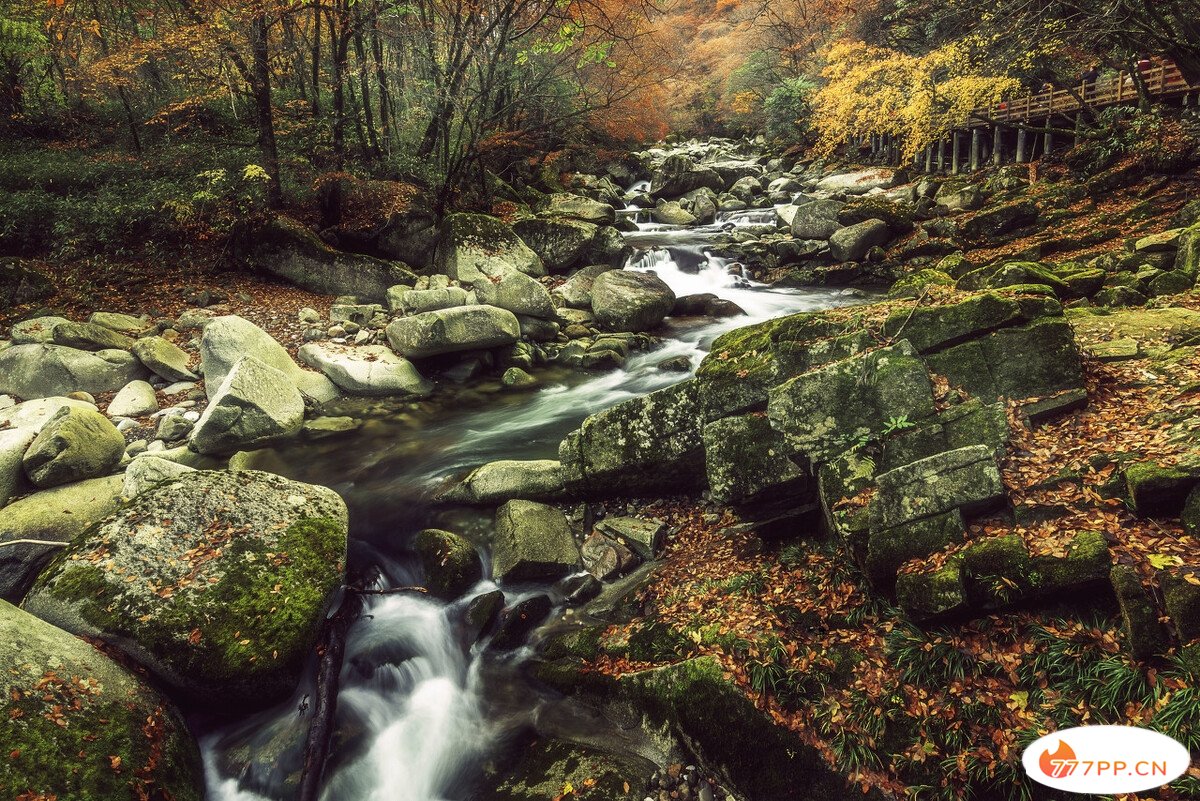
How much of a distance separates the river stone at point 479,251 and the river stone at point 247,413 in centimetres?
Answer: 634

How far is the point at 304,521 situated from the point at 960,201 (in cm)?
2171

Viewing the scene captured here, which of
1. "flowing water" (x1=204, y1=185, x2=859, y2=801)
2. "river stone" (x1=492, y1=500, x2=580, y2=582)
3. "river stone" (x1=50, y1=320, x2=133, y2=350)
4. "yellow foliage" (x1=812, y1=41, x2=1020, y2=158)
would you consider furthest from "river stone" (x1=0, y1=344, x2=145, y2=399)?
"yellow foliage" (x1=812, y1=41, x2=1020, y2=158)

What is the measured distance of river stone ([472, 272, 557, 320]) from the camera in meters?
13.9

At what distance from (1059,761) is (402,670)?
5.51 metres

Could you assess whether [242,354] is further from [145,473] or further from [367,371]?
[145,473]

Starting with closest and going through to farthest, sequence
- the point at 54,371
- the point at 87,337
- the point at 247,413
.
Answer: the point at 247,413, the point at 54,371, the point at 87,337

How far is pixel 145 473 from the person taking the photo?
7133 mm

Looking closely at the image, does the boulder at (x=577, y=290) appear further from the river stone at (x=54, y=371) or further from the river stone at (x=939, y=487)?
the river stone at (x=939, y=487)

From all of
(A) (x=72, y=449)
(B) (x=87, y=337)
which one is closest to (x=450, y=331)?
(A) (x=72, y=449)

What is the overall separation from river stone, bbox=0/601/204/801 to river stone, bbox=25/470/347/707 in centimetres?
32

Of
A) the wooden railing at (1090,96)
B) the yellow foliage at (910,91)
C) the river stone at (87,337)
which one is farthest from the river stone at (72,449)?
the wooden railing at (1090,96)

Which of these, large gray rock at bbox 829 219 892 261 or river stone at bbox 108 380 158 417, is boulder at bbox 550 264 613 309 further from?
river stone at bbox 108 380 158 417

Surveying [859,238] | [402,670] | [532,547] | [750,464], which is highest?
[859,238]

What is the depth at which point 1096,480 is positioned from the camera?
450cm
